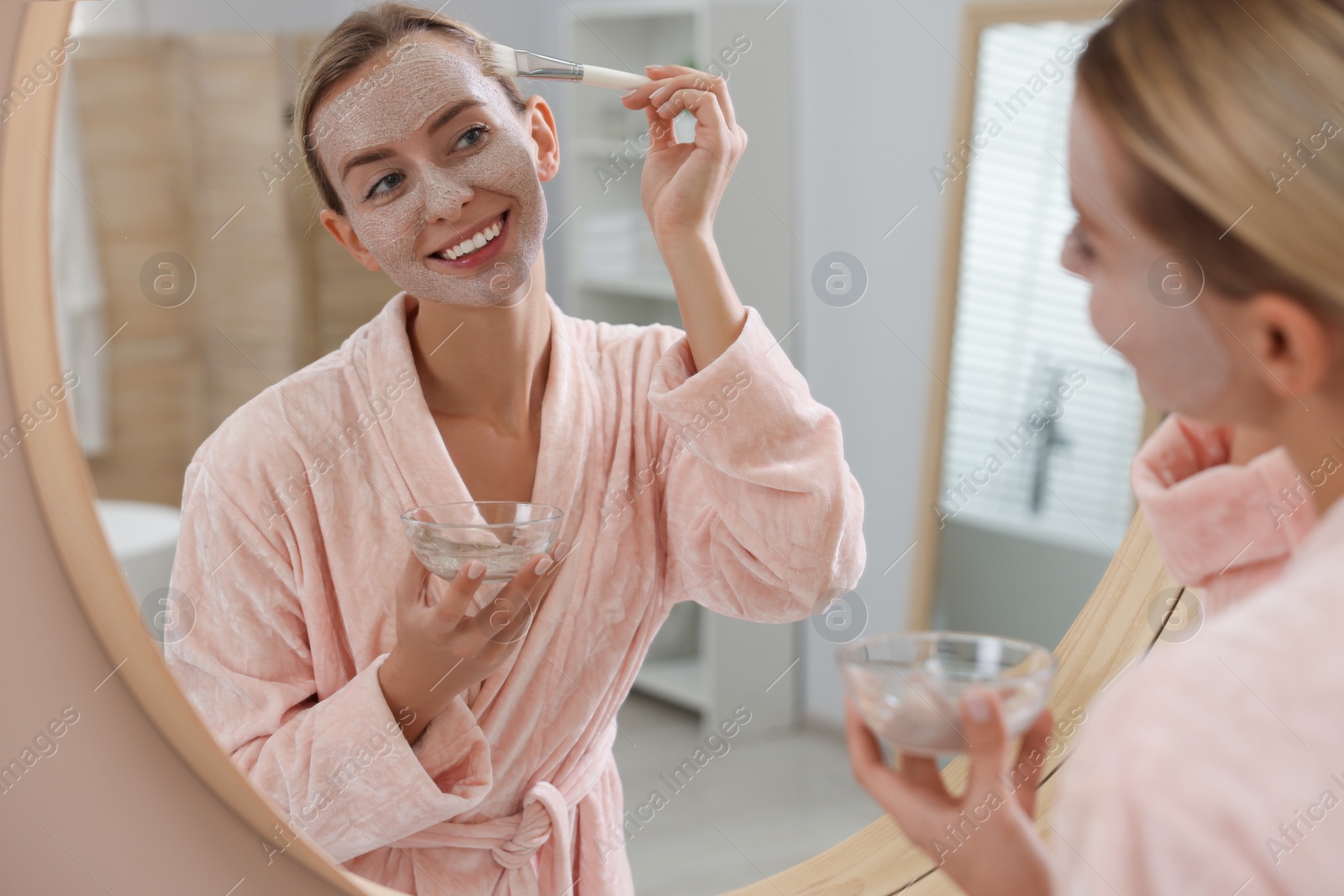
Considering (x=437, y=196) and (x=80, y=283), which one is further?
(x=80, y=283)

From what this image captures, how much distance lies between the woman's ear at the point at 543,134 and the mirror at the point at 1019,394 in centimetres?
53

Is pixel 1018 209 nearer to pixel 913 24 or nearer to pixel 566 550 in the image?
pixel 913 24

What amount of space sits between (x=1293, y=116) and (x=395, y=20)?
379mm

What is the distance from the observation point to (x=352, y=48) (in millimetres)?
511

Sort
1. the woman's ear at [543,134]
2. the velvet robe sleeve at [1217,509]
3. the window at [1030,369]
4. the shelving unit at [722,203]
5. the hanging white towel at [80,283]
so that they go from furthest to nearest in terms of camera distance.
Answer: the hanging white towel at [80,283] < the window at [1030,369] < the shelving unit at [722,203] < the woman's ear at [543,134] < the velvet robe sleeve at [1217,509]

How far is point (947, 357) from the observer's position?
117 centimetres

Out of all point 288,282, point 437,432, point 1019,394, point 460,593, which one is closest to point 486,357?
point 437,432

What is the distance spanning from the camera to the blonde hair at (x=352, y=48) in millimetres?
510

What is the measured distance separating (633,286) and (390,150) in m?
0.71

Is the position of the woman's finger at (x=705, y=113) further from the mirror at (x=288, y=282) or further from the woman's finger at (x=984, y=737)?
A: the mirror at (x=288, y=282)

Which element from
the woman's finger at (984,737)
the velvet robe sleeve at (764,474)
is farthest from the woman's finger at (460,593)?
the woman's finger at (984,737)

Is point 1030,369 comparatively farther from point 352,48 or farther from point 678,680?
point 352,48

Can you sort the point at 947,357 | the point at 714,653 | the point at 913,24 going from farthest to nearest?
the point at 714,653, the point at 947,357, the point at 913,24

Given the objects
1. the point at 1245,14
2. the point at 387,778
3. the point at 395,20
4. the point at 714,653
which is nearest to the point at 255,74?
the point at 714,653
